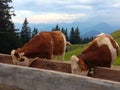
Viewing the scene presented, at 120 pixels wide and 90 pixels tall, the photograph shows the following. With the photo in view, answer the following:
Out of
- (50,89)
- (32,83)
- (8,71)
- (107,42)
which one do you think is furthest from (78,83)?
(107,42)

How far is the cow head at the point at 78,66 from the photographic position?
6.08 m

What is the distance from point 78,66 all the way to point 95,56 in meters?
0.76

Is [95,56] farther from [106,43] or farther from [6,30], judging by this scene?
[6,30]

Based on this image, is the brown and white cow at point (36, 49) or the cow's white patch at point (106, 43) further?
the brown and white cow at point (36, 49)

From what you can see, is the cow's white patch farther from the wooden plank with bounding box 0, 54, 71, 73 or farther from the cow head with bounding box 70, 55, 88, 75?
the wooden plank with bounding box 0, 54, 71, 73

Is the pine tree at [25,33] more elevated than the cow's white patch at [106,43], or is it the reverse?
the cow's white patch at [106,43]

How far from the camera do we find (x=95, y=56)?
6941 millimetres

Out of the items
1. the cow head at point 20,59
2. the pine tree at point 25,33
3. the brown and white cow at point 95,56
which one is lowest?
the pine tree at point 25,33

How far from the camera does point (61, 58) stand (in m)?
11.4

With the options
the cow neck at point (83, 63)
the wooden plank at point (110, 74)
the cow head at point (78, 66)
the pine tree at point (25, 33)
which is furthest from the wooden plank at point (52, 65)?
the pine tree at point (25, 33)

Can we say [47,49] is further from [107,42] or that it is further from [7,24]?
[7,24]

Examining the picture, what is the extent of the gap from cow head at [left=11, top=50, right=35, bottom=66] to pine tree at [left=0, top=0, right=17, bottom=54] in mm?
36871

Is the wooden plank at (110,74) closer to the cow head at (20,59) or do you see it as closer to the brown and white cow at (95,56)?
the brown and white cow at (95,56)

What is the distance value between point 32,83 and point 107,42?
385 cm
